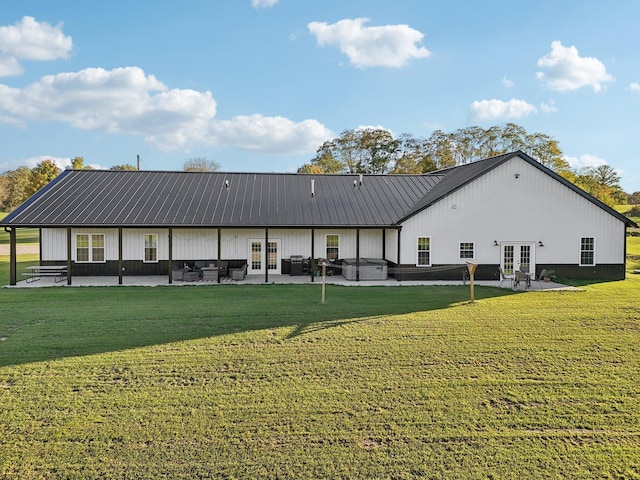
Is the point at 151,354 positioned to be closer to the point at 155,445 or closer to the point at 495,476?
the point at 155,445

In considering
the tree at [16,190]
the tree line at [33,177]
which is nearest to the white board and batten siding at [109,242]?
the tree line at [33,177]

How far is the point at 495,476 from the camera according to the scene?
5.09 m

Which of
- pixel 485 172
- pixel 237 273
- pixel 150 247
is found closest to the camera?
pixel 237 273

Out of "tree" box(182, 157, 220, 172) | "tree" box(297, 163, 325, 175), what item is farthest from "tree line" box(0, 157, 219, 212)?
"tree" box(297, 163, 325, 175)

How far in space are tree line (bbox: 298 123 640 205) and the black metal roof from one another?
2945 cm

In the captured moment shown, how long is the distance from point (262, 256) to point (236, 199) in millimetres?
2841

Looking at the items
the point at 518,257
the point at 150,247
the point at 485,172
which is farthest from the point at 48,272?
the point at 518,257

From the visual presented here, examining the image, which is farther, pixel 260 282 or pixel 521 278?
pixel 260 282

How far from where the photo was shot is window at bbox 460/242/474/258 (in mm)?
19438

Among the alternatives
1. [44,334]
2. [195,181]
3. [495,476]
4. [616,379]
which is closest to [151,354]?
[44,334]

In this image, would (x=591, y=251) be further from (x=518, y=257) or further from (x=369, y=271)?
(x=369, y=271)

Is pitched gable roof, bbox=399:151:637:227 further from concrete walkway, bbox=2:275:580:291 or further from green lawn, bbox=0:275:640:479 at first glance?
green lawn, bbox=0:275:640:479

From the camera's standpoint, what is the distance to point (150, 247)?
65.8ft

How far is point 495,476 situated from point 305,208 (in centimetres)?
1596
